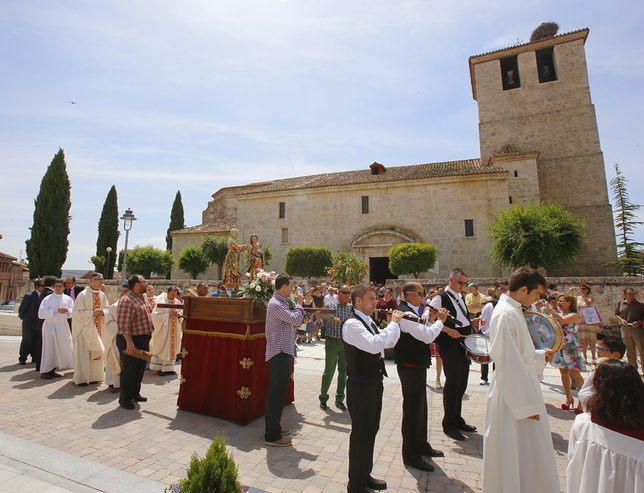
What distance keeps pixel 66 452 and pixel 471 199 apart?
24.9m

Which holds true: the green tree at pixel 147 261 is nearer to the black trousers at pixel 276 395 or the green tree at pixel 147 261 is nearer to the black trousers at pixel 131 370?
the black trousers at pixel 131 370

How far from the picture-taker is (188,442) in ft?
14.6

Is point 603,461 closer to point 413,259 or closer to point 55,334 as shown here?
point 55,334

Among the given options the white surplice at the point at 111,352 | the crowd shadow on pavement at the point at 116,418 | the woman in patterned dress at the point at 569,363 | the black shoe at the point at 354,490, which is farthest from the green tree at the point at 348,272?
the black shoe at the point at 354,490

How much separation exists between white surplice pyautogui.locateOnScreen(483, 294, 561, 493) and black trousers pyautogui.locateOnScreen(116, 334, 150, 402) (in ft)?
17.5

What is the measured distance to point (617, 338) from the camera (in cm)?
385

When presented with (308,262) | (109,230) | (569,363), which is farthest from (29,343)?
(109,230)

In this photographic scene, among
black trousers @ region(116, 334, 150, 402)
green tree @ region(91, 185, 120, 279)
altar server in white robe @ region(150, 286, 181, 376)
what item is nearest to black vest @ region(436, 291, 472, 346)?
black trousers @ region(116, 334, 150, 402)

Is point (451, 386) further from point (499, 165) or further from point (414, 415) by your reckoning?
point (499, 165)

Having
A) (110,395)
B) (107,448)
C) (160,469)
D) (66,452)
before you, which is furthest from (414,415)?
(110,395)

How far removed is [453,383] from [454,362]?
28 cm

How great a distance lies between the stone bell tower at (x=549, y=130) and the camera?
25172mm

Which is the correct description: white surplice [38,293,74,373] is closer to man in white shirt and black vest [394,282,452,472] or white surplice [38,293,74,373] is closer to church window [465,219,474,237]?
man in white shirt and black vest [394,282,452,472]

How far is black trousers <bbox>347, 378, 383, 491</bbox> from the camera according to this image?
3303 millimetres
